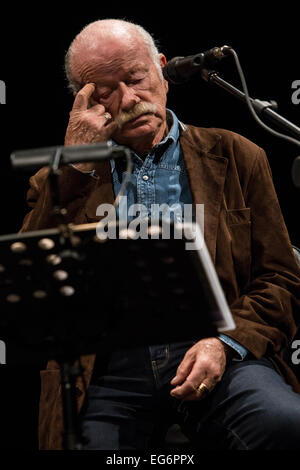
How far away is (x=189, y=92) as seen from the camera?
2.90 meters

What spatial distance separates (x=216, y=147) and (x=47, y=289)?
109 centimetres

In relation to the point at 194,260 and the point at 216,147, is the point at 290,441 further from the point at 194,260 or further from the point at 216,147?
the point at 216,147

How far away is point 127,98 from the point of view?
2055 millimetres

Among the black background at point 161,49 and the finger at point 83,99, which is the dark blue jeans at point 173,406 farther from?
the black background at point 161,49

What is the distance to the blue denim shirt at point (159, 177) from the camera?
6.70 feet

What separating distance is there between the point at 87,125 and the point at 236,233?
0.60 m

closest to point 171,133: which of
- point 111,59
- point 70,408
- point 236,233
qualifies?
point 111,59

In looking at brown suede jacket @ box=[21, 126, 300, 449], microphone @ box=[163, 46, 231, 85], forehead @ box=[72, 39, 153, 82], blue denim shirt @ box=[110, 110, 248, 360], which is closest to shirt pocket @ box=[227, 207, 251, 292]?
brown suede jacket @ box=[21, 126, 300, 449]

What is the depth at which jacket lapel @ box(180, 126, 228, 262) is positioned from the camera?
1960 millimetres

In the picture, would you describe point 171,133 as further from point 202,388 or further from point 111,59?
point 202,388

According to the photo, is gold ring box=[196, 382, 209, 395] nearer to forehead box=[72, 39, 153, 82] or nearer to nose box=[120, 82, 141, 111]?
nose box=[120, 82, 141, 111]

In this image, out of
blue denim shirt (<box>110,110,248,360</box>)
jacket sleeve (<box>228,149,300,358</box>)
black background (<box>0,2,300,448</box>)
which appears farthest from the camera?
black background (<box>0,2,300,448</box>)

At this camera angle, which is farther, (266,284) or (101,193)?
(101,193)

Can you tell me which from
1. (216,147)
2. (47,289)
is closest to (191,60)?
(216,147)
